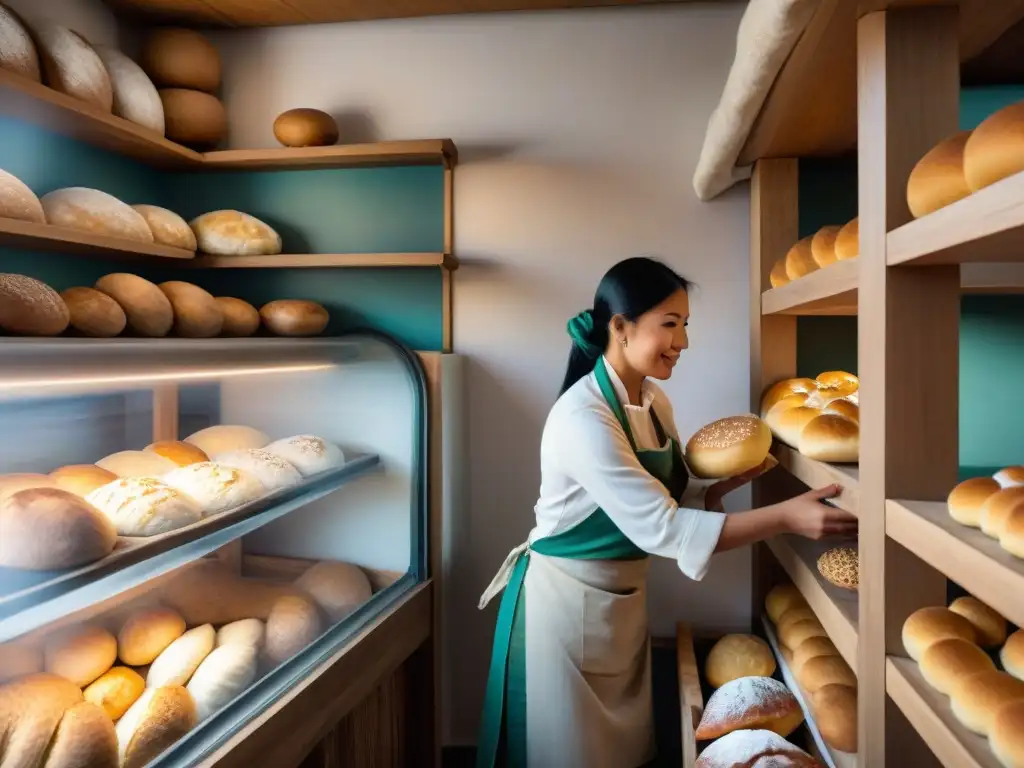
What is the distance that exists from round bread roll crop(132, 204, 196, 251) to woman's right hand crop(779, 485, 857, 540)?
1.69 metres

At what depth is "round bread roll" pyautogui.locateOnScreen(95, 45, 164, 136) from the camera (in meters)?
2.05

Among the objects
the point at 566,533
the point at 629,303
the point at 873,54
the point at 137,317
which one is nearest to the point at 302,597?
the point at 566,533

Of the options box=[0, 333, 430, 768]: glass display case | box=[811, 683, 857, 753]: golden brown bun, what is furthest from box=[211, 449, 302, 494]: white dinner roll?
box=[811, 683, 857, 753]: golden brown bun

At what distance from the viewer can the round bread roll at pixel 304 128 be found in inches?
89.5

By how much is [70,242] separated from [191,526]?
2.82 feet

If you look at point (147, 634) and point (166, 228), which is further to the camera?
point (166, 228)

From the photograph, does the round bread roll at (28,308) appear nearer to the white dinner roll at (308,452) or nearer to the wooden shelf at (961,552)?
the white dinner roll at (308,452)

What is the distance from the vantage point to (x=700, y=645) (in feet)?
6.93

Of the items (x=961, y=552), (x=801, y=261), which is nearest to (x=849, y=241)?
(x=801, y=261)

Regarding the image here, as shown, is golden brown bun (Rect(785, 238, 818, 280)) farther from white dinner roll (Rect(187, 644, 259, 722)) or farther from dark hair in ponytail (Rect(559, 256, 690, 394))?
white dinner roll (Rect(187, 644, 259, 722))

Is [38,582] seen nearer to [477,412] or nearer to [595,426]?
[595,426]

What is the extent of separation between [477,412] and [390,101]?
99cm

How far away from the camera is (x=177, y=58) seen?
229 cm

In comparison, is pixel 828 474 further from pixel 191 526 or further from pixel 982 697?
pixel 191 526
